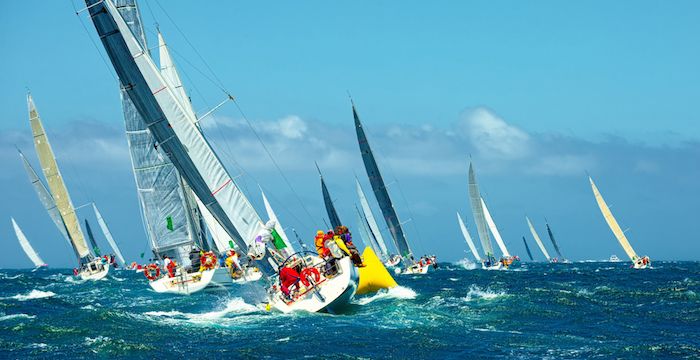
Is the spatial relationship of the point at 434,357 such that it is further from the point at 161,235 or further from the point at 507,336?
the point at 161,235

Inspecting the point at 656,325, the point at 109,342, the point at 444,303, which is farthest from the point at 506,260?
the point at 109,342

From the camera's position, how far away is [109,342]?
78.1 feet

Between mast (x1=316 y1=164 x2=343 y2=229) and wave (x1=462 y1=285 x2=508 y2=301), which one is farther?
mast (x1=316 y1=164 x2=343 y2=229)

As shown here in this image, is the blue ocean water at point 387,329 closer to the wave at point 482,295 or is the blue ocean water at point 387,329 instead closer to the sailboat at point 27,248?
the wave at point 482,295

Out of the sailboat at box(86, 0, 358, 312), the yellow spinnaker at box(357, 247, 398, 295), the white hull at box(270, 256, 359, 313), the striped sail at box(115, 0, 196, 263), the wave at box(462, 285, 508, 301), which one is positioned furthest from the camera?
the striped sail at box(115, 0, 196, 263)

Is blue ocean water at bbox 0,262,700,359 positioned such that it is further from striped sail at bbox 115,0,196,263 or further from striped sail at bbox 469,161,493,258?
striped sail at bbox 469,161,493,258

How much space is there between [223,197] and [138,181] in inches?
937

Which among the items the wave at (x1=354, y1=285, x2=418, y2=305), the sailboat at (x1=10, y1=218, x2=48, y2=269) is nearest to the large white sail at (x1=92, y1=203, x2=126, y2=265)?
the sailboat at (x1=10, y1=218, x2=48, y2=269)

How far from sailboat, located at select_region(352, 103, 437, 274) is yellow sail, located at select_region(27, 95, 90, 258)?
22.9m

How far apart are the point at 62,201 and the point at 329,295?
45940mm

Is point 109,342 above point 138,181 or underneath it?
underneath

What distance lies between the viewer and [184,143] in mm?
30828

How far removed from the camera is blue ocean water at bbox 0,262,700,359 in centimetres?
2208

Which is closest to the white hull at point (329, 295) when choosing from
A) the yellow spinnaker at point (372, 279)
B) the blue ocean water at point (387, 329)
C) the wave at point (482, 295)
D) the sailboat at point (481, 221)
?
the blue ocean water at point (387, 329)
